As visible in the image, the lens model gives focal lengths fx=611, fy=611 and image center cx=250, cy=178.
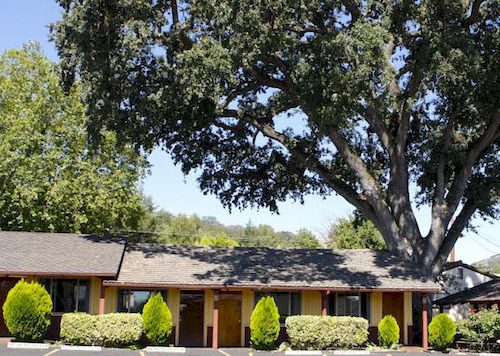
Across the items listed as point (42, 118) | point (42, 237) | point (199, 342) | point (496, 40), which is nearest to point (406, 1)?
point (496, 40)

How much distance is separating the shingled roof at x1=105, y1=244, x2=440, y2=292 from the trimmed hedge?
1.57m

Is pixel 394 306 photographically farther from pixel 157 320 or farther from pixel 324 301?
pixel 157 320

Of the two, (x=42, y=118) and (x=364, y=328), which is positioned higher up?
(x=42, y=118)

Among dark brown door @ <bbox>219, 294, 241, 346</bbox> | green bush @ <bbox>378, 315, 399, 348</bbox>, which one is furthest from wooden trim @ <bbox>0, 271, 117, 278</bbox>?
green bush @ <bbox>378, 315, 399, 348</bbox>

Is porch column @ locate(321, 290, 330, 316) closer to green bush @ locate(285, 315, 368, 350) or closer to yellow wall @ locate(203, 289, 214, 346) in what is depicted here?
green bush @ locate(285, 315, 368, 350)

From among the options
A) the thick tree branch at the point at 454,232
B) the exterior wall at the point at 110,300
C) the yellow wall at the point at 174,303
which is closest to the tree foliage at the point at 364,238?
the thick tree branch at the point at 454,232

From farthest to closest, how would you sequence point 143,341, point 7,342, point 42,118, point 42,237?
point 42,118 < point 42,237 < point 143,341 < point 7,342

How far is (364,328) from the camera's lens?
23.0 meters

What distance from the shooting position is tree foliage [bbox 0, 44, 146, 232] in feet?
112

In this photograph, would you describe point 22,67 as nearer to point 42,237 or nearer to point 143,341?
point 42,237

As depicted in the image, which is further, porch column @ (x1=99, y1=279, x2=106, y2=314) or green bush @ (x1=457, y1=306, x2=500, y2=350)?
green bush @ (x1=457, y1=306, x2=500, y2=350)

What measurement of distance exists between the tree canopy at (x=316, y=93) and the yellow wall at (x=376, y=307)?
2.88 meters

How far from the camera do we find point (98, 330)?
837 inches

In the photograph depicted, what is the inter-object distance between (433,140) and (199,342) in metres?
13.0
